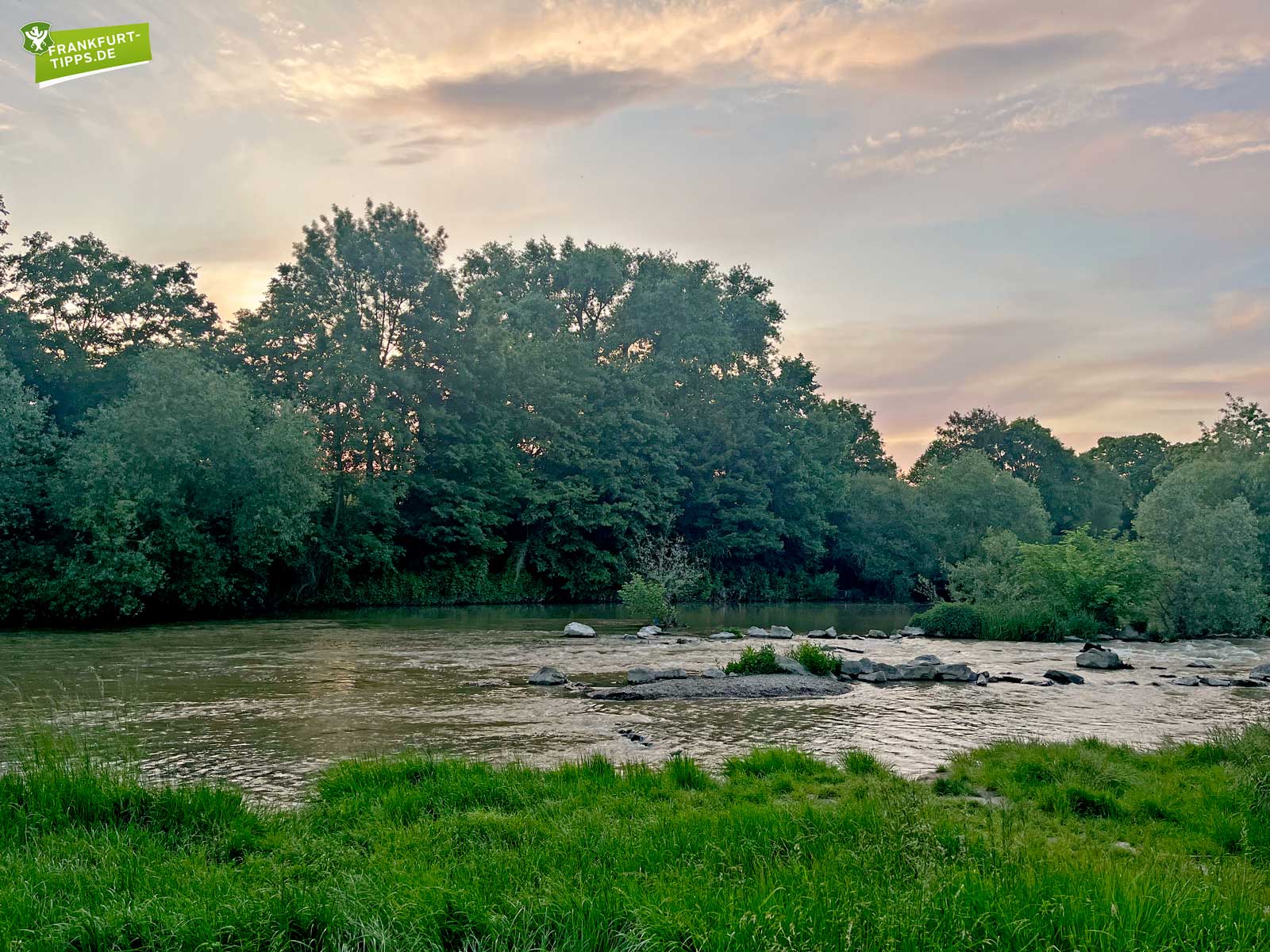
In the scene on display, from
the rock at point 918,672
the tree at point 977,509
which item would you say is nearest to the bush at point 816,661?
the rock at point 918,672

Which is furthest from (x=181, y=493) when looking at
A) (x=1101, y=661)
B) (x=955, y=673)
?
(x=1101, y=661)

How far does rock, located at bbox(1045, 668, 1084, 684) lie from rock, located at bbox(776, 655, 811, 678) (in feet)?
18.3

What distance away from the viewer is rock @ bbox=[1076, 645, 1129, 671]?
21.0 metres

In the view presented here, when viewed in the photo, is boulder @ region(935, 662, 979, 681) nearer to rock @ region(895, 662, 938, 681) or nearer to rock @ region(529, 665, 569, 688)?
rock @ region(895, 662, 938, 681)

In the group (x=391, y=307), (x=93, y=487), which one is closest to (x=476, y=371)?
(x=391, y=307)

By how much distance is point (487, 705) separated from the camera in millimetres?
14242

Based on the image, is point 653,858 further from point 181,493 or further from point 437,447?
point 437,447

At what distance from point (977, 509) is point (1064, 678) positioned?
51.3m

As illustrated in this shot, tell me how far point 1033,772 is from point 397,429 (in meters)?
41.5

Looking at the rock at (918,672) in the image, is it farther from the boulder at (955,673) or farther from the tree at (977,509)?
the tree at (977,509)

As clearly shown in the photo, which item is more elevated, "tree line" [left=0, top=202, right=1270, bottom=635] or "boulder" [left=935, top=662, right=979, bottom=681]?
"tree line" [left=0, top=202, right=1270, bottom=635]

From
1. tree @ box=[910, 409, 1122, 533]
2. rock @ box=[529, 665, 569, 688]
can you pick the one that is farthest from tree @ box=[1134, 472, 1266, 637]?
tree @ box=[910, 409, 1122, 533]

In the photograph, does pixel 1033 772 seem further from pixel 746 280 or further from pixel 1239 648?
pixel 746 280

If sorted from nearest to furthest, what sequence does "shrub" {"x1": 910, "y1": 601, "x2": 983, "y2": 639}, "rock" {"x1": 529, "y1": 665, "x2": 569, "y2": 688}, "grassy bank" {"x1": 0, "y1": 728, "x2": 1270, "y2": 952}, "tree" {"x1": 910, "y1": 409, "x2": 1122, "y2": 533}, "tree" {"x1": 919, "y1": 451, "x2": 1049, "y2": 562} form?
1. "grassy bank" {"x1": 0, "y1": 728, "x2": 1270, "y2": 952}
2. "rock" {"x1": 529, "y1": 665, "x2": 569, "y2": 688}
3. "shrub" {"x1": 910, "y1": 601, "x2": 983, "y2": 639}
4. "tree" {"x1": 919, "y1": 451, "x2": 1049, "y2": 562}
5. "tree" {"x1": 910, "y1": 409, "x2": 1122, "y2": 533}
